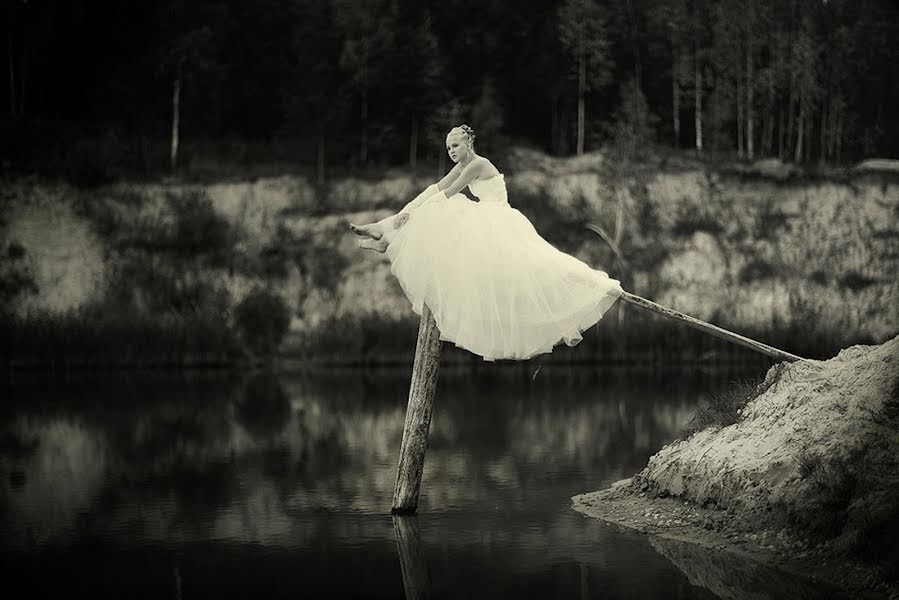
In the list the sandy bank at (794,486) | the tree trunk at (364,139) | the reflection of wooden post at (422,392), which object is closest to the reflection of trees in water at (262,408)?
the reflection of wooden post at (422,392)

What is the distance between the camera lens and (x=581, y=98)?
4012cm

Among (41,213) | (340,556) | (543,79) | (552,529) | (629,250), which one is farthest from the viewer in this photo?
(543,79)

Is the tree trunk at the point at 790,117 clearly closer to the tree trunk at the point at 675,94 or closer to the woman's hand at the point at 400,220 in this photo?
the tree trunk at the point at 675,94

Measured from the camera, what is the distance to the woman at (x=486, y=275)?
9.02 m

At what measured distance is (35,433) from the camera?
16719 mm

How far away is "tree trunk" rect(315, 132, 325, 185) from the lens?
38.1 meters

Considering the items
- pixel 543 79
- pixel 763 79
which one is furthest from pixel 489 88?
pixel 763 79

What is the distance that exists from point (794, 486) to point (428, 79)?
31.4 metres

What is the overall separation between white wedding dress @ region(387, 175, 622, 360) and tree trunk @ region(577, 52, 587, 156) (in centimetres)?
3135

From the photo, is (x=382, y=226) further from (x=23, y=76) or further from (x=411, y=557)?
(x=23, y=76)

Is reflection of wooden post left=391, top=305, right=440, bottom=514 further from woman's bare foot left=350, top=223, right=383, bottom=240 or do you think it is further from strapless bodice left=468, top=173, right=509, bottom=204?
strapless bodice left=468, top=173, right=509, bottom=204

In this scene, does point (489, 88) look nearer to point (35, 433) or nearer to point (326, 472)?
point (35, 433)

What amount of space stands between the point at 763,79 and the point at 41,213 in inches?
966

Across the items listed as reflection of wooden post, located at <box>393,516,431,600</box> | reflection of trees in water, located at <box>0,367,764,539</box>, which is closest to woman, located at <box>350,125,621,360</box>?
reflection of wooden post, located at <box>393,516,431,600</box>
